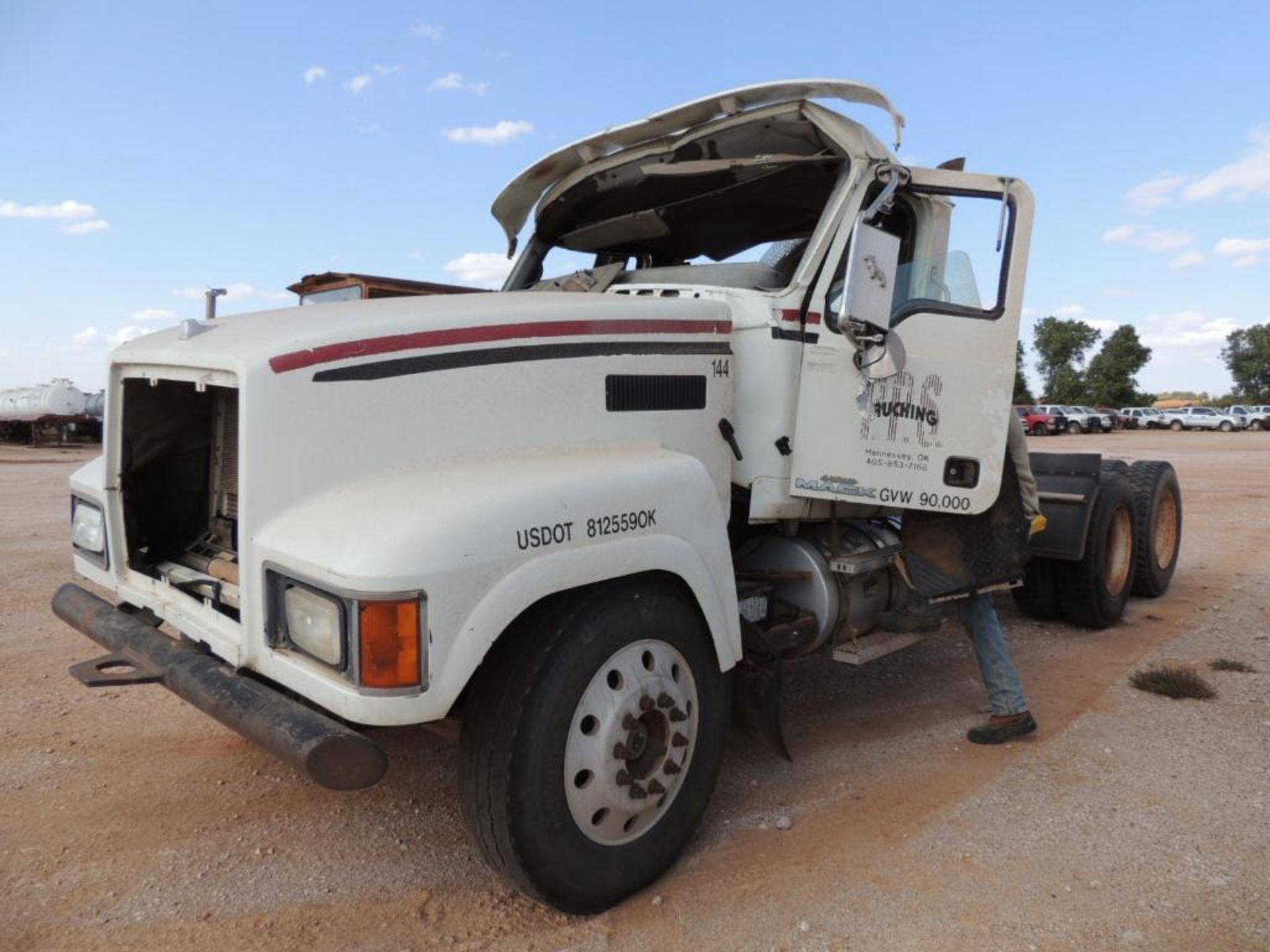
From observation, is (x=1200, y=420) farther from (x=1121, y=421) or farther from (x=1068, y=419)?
(x=1068, y=419)

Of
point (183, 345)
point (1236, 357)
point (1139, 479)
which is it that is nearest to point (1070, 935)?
point (183, 345)

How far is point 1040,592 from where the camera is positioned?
21.8ft

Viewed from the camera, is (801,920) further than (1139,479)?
No

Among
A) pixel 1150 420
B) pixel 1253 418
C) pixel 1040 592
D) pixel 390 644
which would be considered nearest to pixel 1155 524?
pixel 1040 592

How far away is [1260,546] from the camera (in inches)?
391

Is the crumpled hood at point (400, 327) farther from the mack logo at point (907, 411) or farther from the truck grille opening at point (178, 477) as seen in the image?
the mack logo at point (907, 411)

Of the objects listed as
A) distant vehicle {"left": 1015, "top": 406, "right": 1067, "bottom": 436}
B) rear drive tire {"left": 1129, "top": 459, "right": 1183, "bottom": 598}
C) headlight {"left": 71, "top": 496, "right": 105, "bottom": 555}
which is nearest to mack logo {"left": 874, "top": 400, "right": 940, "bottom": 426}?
headlight {"left": 71, "top": 496, "right": 105, "bottom": 555}

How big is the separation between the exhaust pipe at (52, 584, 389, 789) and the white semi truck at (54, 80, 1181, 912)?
10 mm

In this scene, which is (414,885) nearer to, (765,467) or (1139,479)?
(765,467)

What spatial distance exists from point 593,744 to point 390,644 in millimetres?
811

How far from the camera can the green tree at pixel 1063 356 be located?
71.7 m

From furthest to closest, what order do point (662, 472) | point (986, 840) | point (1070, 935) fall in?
point (986, 840) < point (662, 472) < point (1070, 935)

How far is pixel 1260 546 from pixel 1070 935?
893 centimetres

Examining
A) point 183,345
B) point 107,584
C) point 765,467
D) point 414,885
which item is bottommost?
point 414,885
